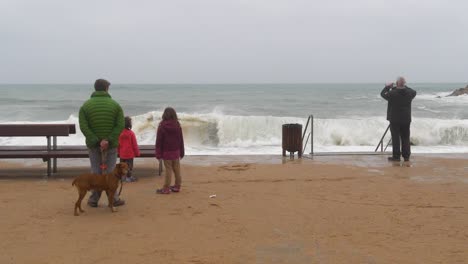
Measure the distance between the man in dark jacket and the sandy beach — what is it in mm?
1439

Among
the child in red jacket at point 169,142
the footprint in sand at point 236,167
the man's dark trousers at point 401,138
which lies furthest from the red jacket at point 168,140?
the man's dark trousers at point 401,138

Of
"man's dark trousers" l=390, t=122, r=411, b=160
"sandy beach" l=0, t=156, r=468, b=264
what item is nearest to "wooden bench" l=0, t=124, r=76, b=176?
"sandy beach" l=0, t=156, r=468, b=264

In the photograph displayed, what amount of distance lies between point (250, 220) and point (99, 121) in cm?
221

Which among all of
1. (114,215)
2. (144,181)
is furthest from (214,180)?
(114,215)

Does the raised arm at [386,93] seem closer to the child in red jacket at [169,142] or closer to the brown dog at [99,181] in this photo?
the child in red jacket at [169,142]

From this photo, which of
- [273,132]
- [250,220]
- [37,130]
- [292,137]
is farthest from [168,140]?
[273,132]

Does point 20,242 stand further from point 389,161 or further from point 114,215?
point 389,161

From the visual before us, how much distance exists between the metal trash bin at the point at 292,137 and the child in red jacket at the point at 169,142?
4.62m

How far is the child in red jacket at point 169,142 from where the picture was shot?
25.3 feet

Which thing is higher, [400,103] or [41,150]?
[400,103]

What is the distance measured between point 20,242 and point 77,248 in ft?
2.14

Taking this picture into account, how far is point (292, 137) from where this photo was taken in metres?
12.0

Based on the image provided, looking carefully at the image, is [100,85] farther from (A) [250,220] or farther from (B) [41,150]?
(B) [41,150]

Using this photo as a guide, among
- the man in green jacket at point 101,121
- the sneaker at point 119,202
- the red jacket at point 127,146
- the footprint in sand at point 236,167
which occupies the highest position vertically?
the man in green jacket at point 101,121
